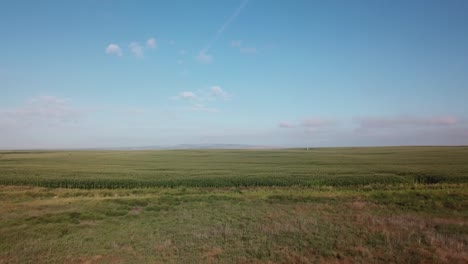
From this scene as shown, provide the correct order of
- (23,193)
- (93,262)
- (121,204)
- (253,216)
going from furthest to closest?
(23,193)
(121,204)
(253,216)
(93,262)

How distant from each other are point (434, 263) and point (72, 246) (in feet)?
45.4

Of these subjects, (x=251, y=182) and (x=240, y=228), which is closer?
(x=240, y=228)

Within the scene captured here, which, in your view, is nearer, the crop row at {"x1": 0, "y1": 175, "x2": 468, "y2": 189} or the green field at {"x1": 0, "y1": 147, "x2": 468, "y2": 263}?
the green field at {"x1": 0, "y1": 147, "x2": 468, "y2": 263}

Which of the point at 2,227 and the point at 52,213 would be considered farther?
the point at 52,213

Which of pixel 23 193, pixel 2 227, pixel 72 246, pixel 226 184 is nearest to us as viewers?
pixel 72 246

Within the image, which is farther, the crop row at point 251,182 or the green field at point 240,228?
the crop row at point 251,182

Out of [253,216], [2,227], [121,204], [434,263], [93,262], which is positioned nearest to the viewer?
[434,263]

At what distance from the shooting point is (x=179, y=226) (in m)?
13.1

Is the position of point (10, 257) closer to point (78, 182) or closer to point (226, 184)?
point (226, 184)

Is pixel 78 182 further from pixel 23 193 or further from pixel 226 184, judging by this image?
pixel 226 184

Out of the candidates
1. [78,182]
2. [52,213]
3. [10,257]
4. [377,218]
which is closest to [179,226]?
[10,257]

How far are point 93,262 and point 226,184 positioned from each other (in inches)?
710

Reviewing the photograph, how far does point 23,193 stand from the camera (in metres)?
22.5

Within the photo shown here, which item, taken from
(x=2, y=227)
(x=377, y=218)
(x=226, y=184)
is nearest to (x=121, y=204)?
(x=2, y=227)
